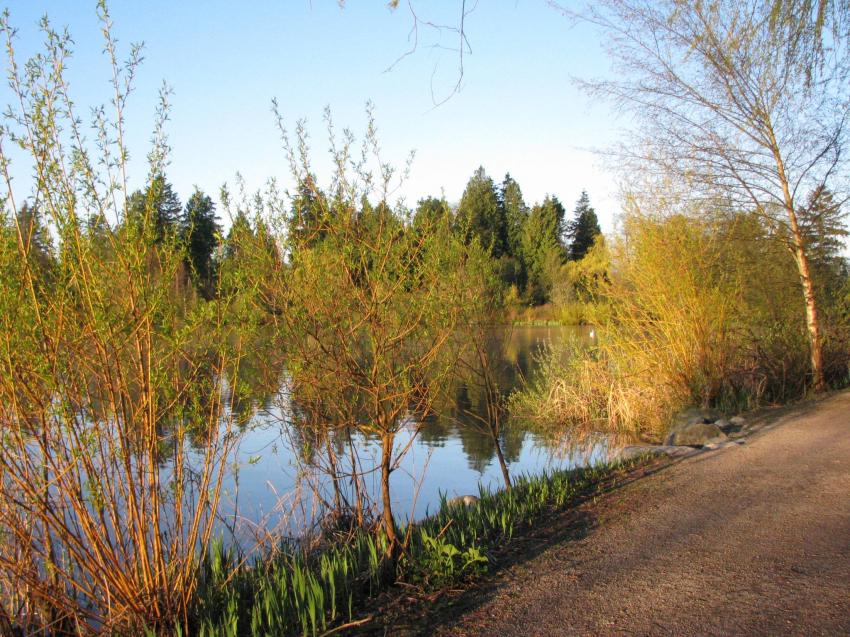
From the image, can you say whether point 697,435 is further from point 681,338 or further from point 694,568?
point 694,568

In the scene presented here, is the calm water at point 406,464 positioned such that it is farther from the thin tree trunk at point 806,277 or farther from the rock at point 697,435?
the thin tree trunk at point 806,277

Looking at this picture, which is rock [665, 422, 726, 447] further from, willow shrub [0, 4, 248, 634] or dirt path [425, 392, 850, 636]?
willow shrub [0, 4, 248, 634]

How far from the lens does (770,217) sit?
10000mm

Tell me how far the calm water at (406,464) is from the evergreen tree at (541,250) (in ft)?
76.4

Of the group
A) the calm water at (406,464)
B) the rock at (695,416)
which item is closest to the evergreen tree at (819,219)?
the rock at (695,416)

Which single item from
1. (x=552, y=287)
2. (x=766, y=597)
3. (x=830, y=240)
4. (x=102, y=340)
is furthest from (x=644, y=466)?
(x=552, y=287)

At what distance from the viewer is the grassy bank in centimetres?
346

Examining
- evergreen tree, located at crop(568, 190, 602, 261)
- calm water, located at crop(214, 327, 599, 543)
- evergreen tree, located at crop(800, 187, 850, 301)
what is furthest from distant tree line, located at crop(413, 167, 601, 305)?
calm water, located at crop(214, 327, 599, 543)

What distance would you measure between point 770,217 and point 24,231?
9.92 metres

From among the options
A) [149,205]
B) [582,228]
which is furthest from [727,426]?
[582,228]

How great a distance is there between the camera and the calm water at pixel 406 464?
19.0ft

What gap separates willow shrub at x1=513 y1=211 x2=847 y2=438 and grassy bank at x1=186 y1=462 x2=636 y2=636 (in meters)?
5.86

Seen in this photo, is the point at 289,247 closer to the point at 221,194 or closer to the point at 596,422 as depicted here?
the point at 221,194

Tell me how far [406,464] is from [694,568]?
587cm
